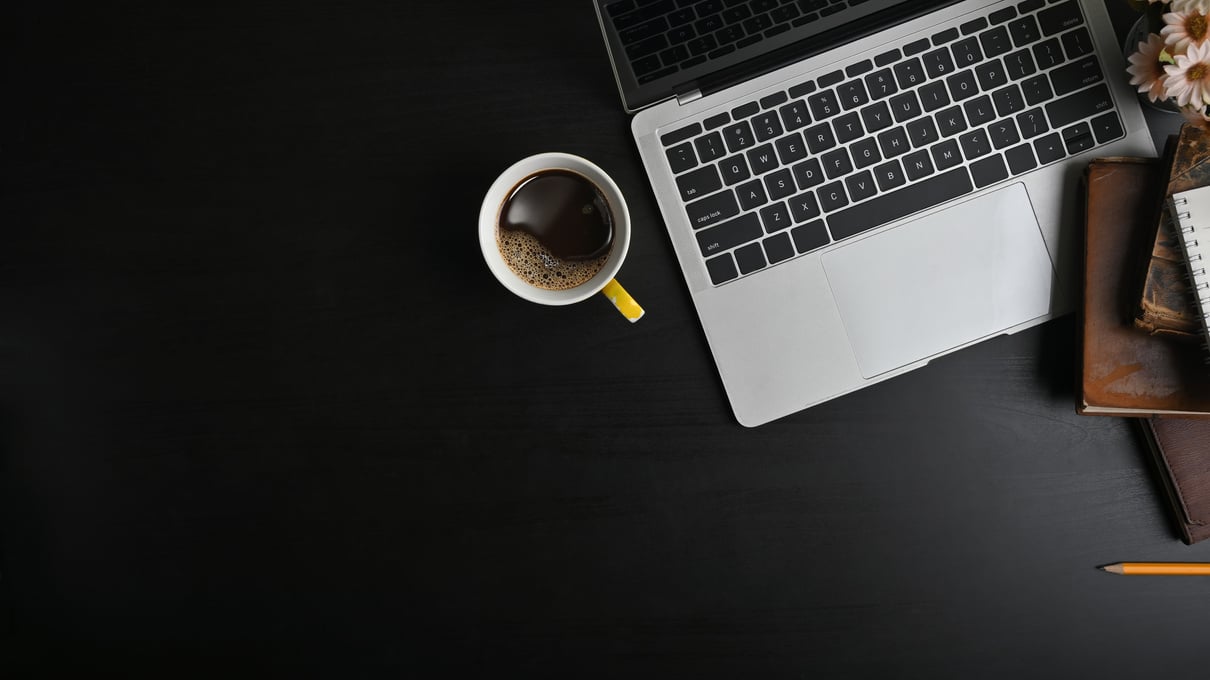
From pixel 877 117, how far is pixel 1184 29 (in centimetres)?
25

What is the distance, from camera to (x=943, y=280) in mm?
767

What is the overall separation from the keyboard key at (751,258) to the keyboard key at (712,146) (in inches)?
3.8

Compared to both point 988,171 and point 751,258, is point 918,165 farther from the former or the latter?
point 751,258

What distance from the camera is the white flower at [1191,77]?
648 mm

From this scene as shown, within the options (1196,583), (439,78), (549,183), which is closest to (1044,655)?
(1196,583)

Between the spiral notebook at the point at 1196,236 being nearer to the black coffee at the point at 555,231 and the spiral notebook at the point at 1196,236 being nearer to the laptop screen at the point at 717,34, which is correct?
the laptop screen at the point at 717,34

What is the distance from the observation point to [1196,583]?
80 centimetres

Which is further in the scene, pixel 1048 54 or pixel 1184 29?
pixel 1048 54

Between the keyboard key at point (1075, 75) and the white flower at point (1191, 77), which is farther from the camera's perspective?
the keyboard key at point (1075, 75)

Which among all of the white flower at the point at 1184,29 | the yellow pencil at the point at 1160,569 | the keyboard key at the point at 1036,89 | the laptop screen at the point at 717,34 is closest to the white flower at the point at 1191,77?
the white flower at the point at 1184,29

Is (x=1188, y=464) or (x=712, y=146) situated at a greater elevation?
(x=712, y=146)

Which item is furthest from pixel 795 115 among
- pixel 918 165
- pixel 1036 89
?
pixel 1036 89

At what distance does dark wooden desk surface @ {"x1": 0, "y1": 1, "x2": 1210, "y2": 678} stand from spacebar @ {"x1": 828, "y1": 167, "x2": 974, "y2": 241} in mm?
161

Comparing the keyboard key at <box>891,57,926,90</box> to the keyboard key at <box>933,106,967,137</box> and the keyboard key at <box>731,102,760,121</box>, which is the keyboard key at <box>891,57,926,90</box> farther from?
the keyboard key at <box>731,102,760,121</box>
